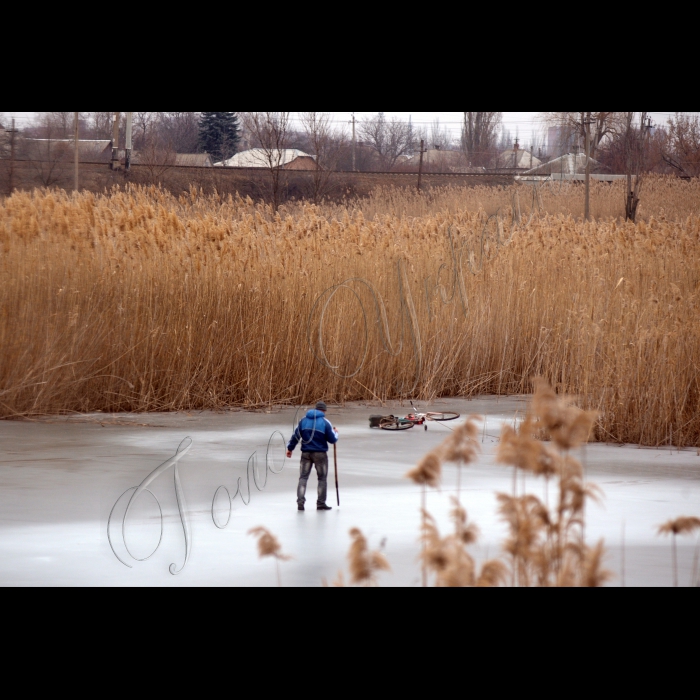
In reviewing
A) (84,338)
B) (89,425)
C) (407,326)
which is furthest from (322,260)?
(89,425)

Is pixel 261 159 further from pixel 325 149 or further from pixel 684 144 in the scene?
pixel 684 144

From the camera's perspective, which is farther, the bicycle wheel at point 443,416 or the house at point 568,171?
the house at point 568,171

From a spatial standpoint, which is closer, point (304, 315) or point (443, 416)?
point (443, 416)

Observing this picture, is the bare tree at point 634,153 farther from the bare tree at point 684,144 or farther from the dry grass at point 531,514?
the dry grass at point 531,514

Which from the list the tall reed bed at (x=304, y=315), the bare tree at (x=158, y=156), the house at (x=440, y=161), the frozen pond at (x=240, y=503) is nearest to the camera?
the frozen pond at (x=240, y=503)

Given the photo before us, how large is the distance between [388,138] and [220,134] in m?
7.21

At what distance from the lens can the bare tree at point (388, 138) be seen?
20734mm

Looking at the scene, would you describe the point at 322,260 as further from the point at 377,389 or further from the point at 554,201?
the point at 554,201

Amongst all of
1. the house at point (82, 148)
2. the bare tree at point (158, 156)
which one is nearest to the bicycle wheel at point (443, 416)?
the bare tree at point (158, 156)

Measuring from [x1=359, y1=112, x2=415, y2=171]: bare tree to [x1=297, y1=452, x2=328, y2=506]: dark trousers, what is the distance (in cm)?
1570

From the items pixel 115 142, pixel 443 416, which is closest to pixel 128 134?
pixel 115 142

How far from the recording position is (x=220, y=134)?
630 inches

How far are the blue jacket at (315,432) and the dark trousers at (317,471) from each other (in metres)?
0.04

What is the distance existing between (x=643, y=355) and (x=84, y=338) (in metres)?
4.51
